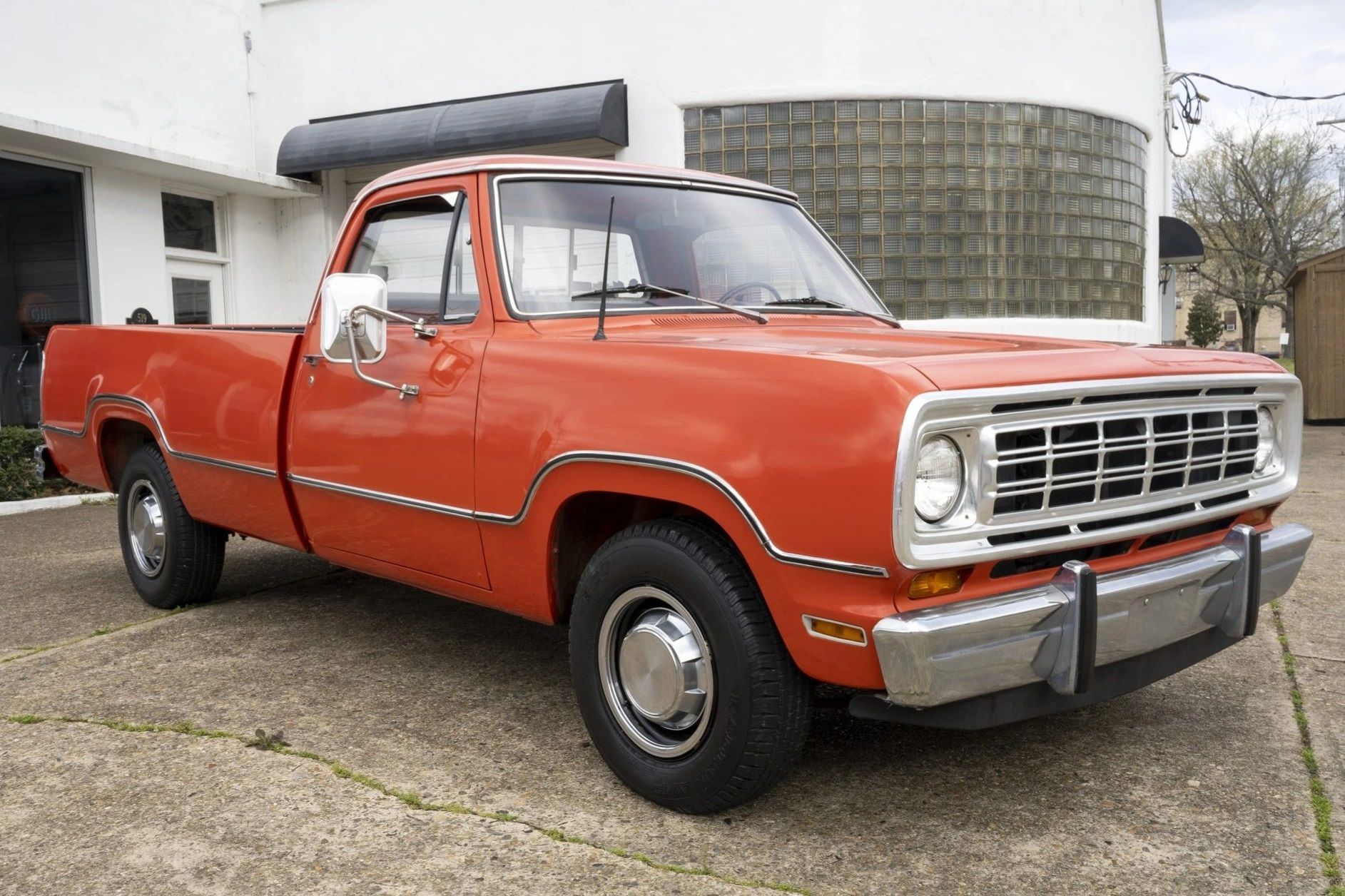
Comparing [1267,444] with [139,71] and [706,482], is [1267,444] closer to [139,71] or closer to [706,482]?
[706,482]

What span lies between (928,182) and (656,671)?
9.74 m

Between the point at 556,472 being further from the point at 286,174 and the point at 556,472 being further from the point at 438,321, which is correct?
the point at 286,174

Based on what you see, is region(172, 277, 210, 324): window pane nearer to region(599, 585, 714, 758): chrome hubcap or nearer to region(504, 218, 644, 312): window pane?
region(504, 218, 644, 312): window pane

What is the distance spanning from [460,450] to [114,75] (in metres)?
10.2

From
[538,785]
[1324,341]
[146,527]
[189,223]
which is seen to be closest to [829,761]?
[538,785]

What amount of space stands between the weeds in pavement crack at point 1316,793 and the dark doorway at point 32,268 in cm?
1032

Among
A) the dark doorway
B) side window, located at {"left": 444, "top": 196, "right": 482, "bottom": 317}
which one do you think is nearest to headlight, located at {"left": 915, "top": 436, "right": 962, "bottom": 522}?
side window, located at {"left": 444, "top": 196, "right": 482, "bottom": 317}

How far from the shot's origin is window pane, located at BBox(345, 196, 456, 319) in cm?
397

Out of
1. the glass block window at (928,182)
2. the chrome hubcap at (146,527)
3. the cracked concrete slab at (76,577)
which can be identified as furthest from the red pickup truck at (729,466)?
the glass block window at (928,182)

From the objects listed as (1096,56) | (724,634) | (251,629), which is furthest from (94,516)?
(1096,56)

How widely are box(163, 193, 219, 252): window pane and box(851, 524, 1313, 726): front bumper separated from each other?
12.0m

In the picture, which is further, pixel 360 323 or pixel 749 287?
pixel 749 287

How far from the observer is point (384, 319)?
3.75 m

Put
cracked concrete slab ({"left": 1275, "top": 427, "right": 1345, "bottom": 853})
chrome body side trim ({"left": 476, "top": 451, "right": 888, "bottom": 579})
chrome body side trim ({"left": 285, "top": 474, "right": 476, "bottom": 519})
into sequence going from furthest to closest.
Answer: chrome body side trim ({"left": 285, "top": 474, "right": 476, "bottom": 519}) < cracked concrete slab ({"left": 1275, "top": 427, "right": 1345, "bottom": 853}) < chrome body side trim ({"left": 476, "top": 451, "right": 888, "bottom": 579})
